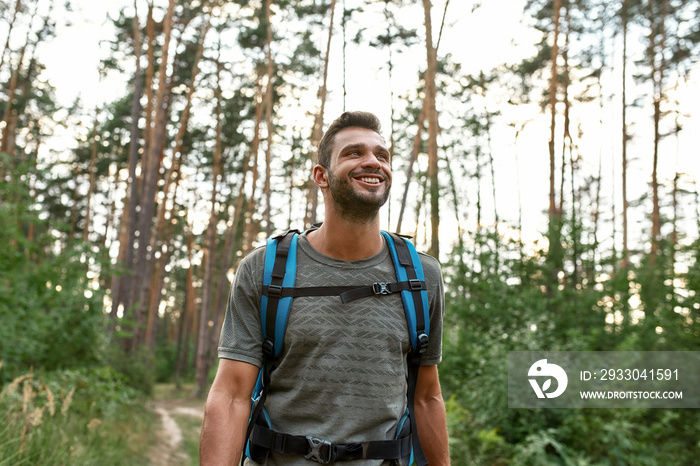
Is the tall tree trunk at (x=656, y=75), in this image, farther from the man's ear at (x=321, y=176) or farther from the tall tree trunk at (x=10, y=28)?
the tall tree trunk at (x=10, y=28)

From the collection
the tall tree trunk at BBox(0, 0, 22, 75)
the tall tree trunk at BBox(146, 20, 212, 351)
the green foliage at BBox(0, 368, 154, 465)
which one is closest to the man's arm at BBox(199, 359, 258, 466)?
the green foliage at BBox(0, 368, 154, 465)

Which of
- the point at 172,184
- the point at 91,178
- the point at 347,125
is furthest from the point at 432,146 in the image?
the point at 91,178

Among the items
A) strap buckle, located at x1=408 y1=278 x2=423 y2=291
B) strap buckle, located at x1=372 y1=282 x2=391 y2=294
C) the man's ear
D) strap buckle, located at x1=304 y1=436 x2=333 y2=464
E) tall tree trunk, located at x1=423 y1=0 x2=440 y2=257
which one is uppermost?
tall tree trunk, located at x1=423 y1=0 x2=440 y2=257

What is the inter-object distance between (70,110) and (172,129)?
333 inches

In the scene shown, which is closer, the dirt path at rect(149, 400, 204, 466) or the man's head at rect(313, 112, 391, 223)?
the man's head at rect(313, 112, 391, 223)

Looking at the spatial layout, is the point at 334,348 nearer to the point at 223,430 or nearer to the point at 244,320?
the point at 244,320

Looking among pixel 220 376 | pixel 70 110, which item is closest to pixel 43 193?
pixel 70 110

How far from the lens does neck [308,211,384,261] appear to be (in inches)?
90.4

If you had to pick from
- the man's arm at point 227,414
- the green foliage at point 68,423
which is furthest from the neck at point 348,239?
the green foliage at point 68,423

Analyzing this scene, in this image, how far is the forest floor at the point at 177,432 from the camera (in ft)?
32.3

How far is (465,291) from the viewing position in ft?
36.2

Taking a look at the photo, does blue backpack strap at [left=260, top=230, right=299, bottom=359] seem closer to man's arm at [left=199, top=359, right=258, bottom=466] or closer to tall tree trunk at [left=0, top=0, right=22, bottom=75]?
man's arm at [left=199, top=359, right=258, bottom=466]

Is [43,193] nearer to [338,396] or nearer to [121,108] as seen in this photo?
[121,108]

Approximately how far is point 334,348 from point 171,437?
1132 cm
